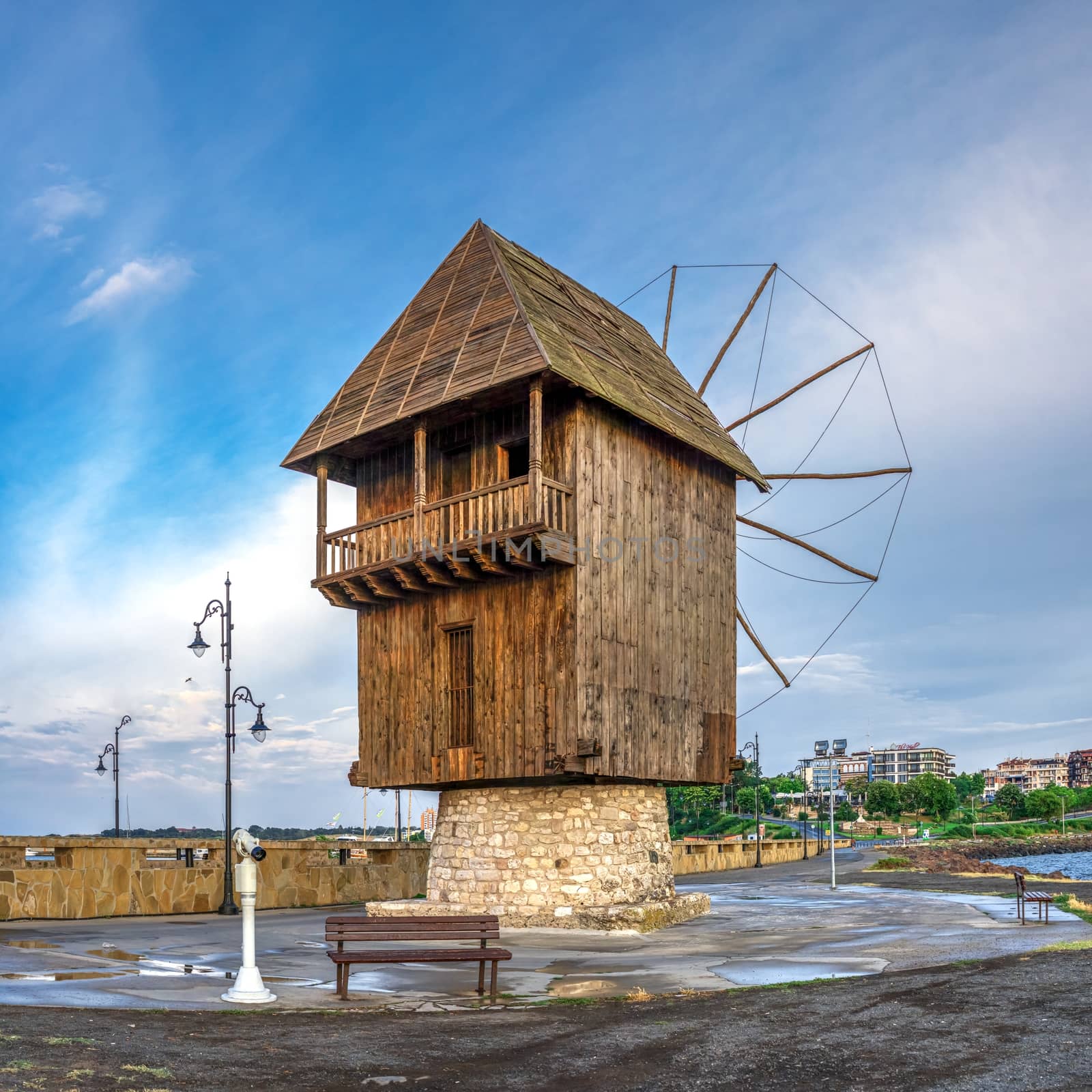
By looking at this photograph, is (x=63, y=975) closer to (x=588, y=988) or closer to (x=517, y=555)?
(x=588, y=988)

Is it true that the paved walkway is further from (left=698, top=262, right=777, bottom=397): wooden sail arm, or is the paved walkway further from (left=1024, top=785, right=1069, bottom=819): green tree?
(left=1024, top=785, right=1069, bottom=819): green tree

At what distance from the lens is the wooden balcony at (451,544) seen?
19.4 meters

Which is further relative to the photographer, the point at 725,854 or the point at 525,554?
the point at 725,854

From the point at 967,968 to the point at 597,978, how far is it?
4253mm

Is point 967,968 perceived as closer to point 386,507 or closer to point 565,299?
point 386,507

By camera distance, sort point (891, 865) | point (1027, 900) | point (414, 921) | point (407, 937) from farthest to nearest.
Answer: point (891, 865) → point (1027, 900) → point (414, 921) → point (407, 937)

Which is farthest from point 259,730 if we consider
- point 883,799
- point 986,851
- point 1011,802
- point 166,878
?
point 1011,802

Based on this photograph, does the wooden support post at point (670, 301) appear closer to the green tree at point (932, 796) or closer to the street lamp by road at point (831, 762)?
the street lamp by road at point (831, 762)

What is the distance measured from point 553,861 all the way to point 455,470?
8.08 meters

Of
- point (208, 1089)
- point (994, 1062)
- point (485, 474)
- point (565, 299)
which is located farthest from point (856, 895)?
point (208, 1089)

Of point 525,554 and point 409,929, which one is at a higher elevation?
point 525,554

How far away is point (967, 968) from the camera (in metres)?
12.2

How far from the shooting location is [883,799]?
149375 mm

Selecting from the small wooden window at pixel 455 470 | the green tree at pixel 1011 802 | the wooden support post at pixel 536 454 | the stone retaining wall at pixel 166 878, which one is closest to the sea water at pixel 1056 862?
the stone retaining wall at pixel 166 878
